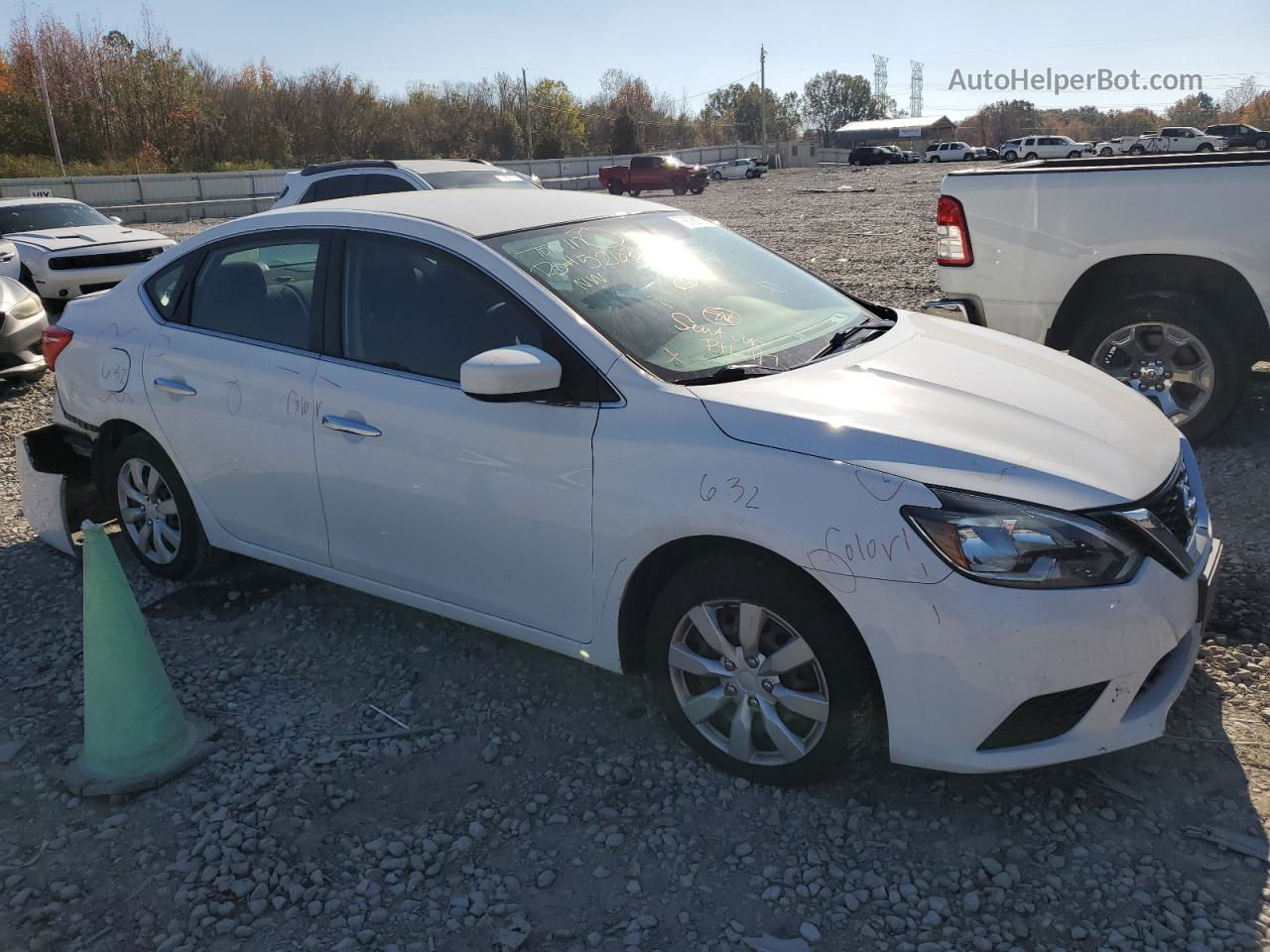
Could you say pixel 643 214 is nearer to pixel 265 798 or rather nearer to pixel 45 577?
pixel 265 798

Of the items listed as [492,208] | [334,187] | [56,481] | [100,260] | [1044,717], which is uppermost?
[334,187]

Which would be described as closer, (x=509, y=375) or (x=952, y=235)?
(x=509, y=375)

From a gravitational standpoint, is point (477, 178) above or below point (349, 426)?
above

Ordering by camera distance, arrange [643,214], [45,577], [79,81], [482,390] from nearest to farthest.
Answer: [482,390], [643,214], [45,577], [79,81]

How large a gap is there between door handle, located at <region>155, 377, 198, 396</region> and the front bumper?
9.52 feet

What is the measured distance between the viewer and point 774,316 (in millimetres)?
3686

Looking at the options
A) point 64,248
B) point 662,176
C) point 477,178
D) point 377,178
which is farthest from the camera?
point 662,176

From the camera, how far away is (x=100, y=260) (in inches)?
437

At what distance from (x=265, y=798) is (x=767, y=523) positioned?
1805 mm

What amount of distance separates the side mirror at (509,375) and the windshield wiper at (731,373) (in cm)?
40

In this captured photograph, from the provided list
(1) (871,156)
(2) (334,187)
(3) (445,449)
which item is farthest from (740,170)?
(3) (445,449)

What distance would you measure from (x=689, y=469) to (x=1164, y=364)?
13.1 ft

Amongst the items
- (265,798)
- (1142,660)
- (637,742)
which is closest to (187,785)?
(265,798)

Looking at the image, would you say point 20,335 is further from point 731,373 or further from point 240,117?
point 240,117
